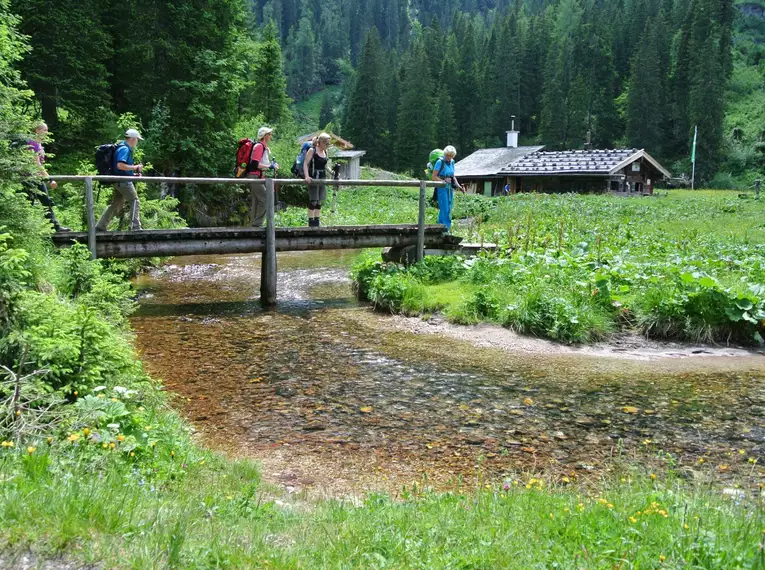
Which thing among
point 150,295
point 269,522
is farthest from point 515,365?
point 150,295

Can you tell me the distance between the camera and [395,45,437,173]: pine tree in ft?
279

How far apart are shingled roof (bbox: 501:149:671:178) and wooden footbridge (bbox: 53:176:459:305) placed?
1591 inches

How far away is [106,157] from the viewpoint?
37.9 feet

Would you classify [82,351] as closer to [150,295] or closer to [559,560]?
[559,560]

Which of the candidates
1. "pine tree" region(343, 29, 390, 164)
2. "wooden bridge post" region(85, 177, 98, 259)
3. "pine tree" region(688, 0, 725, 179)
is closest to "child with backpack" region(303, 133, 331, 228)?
"wooden bridge post" region(85, 177, 98, 259)

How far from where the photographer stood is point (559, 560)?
9.95ft

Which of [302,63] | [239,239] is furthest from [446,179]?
[302,63]

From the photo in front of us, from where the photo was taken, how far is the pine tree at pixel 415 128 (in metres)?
84.9

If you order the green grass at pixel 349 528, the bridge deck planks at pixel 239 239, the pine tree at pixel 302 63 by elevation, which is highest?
the pine tree at pixel 302 63

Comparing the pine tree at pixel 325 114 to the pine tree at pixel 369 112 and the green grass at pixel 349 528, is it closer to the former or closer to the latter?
the pine tree at pixel 369 112

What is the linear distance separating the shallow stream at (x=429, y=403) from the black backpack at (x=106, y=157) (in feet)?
8.86

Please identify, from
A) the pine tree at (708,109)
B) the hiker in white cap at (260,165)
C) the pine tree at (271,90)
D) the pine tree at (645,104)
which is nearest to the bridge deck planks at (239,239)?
the hiker in white cap at (260,165)

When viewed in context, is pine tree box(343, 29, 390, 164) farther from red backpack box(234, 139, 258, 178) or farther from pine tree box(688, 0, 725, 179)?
red backpack box(234, 139, 258, 178)

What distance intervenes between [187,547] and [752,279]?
10538 mm
